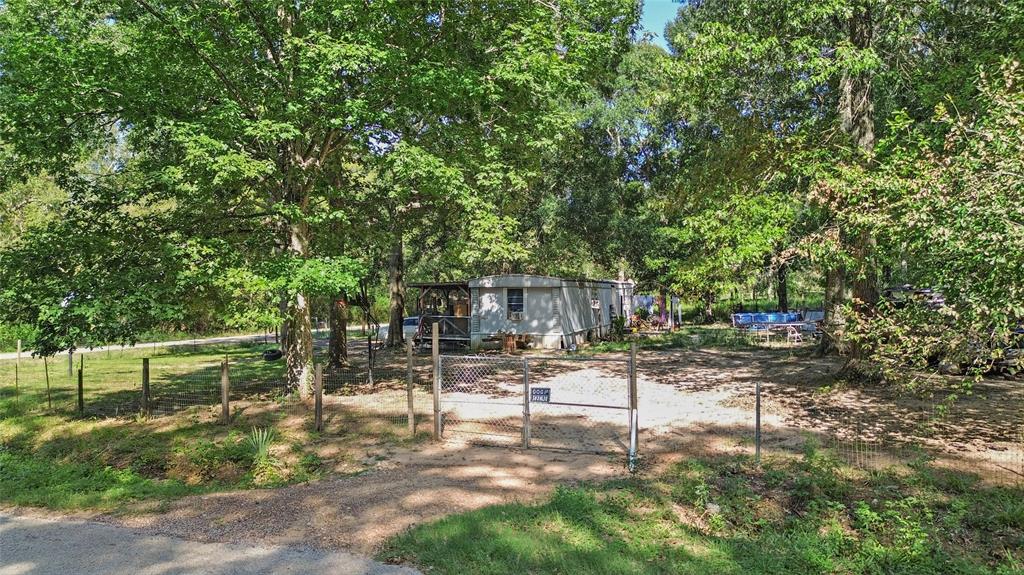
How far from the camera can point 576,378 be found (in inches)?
587

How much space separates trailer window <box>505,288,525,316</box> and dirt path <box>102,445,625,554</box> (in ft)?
47.8

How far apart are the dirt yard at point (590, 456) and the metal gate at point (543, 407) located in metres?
0.30

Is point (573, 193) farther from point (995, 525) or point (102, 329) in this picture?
point (995, 525)

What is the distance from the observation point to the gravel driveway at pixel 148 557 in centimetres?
445

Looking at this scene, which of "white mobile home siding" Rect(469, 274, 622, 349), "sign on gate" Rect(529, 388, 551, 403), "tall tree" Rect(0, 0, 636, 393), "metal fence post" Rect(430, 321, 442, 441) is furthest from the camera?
"white mobile home siding" Rect(469, 274, 622, 349)

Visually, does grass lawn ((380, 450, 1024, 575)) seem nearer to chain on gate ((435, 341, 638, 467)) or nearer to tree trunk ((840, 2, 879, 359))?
chain on gate ((435, 341, 638, 467))

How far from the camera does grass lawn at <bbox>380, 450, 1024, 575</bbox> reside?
14.6 feet

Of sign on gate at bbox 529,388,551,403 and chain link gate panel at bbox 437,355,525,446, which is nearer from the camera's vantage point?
sign on gate at bbox 529,388,551,403

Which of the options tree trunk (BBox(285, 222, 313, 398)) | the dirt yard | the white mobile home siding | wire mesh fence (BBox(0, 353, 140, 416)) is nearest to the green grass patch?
wire mesh fence (BBox(0, 353, 140, 416))

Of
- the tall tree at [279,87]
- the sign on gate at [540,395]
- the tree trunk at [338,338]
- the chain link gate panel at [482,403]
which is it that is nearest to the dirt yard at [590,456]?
the chain link gate panel at [482,403]

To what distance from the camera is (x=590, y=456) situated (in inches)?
306

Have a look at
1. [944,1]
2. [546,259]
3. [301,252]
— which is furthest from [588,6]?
[546,259]

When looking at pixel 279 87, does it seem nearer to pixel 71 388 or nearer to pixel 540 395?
pixel 540 395

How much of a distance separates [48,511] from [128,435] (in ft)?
12.4
